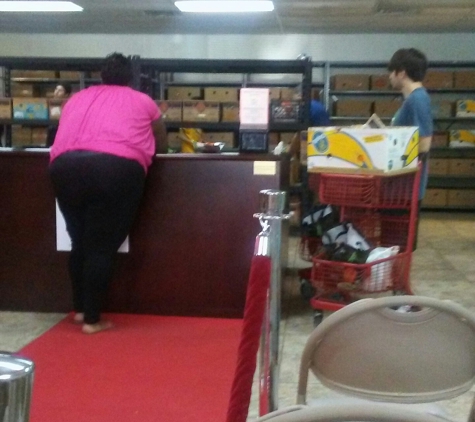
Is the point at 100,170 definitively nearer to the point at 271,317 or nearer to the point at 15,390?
the point at 271,317

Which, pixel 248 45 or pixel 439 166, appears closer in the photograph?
pixel 439 166

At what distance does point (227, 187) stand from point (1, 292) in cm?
151

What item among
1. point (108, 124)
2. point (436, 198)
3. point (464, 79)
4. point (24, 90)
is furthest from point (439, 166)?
point (108, 124)

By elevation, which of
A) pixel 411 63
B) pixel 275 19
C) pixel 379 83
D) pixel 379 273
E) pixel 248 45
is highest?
pixel 275 19

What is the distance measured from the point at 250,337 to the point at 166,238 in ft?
7.45

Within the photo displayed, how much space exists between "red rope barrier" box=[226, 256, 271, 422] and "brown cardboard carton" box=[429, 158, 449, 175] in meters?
7.69

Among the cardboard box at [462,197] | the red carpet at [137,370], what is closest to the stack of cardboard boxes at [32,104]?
the red carpet at [137,370]

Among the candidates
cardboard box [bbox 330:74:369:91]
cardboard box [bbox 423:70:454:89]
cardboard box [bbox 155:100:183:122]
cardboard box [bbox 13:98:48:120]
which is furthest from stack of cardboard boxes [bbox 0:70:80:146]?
cardboard box [bbox 423:70:454:89]

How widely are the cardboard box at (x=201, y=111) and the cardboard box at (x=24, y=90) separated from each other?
399 cm

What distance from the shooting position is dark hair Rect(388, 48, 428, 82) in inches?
145

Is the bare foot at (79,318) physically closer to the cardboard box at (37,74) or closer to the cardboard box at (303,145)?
the cardboard box at (303,145)

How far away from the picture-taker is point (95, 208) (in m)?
3.36

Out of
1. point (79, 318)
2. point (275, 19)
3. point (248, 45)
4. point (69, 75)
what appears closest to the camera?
point (79, 318)

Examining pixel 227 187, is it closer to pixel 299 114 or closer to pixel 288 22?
pixel 299 114
